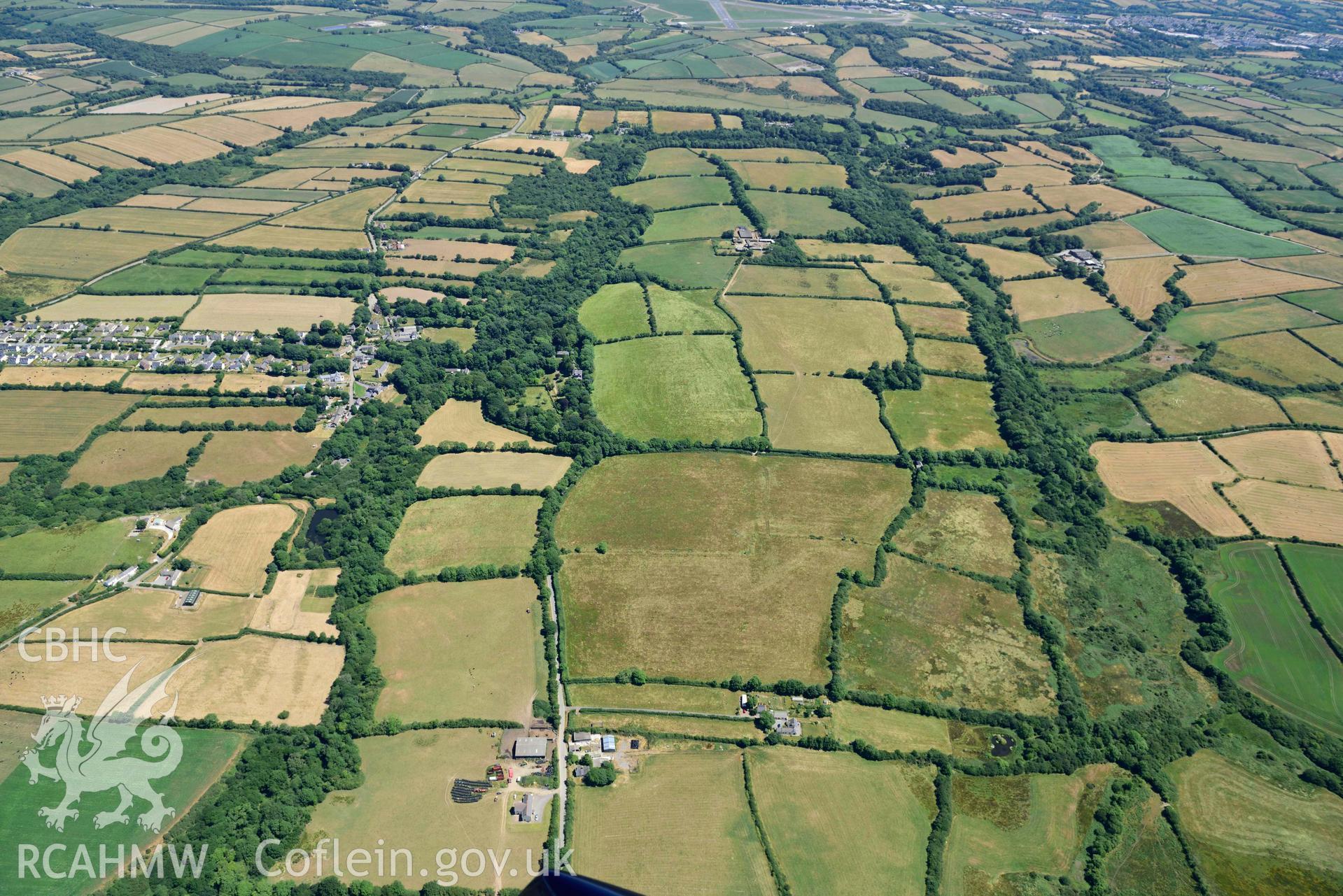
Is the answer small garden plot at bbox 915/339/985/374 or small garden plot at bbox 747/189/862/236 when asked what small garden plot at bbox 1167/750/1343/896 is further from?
small garden plot at bbox 747/189/862/236

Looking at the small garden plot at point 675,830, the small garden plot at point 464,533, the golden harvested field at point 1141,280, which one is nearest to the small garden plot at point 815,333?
the golden harvested field at point 1141,280

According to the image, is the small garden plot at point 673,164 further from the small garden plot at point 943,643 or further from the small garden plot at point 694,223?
the small garden plot at point 943,643

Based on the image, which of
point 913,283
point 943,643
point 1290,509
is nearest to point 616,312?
point 913,283

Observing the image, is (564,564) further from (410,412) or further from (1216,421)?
(1216,421)

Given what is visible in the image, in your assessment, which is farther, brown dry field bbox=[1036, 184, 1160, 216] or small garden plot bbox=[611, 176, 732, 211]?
brown dry field bbox=[1036, 184, 1160, 216]

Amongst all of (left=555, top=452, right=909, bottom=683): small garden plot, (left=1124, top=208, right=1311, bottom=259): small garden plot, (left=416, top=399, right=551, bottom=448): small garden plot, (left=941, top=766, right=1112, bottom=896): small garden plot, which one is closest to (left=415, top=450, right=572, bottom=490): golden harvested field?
(left=416, top=399, right=551, bottom=448): small garden plot

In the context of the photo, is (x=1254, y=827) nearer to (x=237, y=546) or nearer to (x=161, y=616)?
(x=161, y=616)
